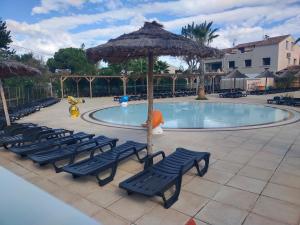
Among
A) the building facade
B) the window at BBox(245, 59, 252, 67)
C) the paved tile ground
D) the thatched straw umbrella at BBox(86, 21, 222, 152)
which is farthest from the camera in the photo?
the window at BBox(245, 59, 252, 67)

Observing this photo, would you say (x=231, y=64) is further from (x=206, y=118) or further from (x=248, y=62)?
(x=206, y=118)

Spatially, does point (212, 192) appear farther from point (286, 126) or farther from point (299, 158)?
point (286, 126)

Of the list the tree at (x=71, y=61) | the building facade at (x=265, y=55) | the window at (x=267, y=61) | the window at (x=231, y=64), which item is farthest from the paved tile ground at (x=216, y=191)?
the window at (x=231, y=64)

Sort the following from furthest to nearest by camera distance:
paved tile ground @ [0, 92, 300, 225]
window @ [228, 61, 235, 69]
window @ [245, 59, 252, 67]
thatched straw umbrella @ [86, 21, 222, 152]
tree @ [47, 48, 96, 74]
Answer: window @ [228, 61, 235, 69] → window @ [245, 59, 252, 67] → tree @ [47, 48, 96, 74] → thatched straw umbrella @ [86, 21, 222, 152] → paved tile ground @ [0, 92, 300, 225]

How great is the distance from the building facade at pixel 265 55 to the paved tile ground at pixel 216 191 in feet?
112

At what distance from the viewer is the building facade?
116ft

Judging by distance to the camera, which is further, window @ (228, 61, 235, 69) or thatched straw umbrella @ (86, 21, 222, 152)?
window @ (228, 61, 235, 69)

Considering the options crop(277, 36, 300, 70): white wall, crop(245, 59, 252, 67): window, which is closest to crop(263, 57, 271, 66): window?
crop(277, 36, 300, 70): white wall

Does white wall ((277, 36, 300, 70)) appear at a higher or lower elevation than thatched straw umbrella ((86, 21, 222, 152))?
higher

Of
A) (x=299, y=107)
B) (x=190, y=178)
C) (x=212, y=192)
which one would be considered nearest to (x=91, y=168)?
(x=190, y=178)

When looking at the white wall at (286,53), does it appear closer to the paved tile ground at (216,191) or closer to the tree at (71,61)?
the tree at (71,61)

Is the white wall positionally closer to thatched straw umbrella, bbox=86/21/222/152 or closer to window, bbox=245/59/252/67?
window, bbox=245/59/252/67

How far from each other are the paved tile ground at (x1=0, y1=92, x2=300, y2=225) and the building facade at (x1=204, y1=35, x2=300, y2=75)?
34173 mm

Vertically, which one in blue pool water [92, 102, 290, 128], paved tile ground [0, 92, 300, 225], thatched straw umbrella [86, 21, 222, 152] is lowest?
blue pool water [92, 102, 290, 128]
